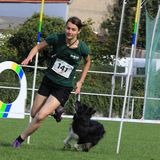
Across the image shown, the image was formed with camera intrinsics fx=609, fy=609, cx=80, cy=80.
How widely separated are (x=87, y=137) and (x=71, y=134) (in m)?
0.25

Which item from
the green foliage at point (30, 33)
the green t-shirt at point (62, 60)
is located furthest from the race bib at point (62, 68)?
the green foliage at point (30, 33)

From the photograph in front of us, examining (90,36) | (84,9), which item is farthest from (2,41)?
(84,9)

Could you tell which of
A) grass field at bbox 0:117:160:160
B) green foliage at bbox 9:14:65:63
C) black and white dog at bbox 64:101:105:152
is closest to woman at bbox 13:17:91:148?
grass field at bbox 0:117:160:160

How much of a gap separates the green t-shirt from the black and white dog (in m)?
0.68

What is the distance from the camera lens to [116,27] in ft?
157

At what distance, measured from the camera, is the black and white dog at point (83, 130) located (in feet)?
30.5

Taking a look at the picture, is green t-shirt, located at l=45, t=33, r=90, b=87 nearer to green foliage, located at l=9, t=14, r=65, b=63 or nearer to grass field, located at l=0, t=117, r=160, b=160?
grass field, located at l=0, t=117, r=160, b=160

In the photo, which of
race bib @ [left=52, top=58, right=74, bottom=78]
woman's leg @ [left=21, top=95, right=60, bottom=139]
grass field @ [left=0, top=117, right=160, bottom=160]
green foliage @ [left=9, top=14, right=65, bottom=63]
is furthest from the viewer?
green foliage @ [left=9, top=14, right=65, bottom=63]

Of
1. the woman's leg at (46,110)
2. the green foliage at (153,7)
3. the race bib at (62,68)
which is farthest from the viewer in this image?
the green foliage at (153,7)

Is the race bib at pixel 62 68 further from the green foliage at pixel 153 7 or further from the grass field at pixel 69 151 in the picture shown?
the green foliage at pixel 153 7

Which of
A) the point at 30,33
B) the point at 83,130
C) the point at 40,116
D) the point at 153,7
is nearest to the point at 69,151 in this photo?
the point at 83,130

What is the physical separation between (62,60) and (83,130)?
1.25 meters

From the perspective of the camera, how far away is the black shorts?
342 inches

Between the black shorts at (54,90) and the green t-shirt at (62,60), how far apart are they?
6 centimetres
